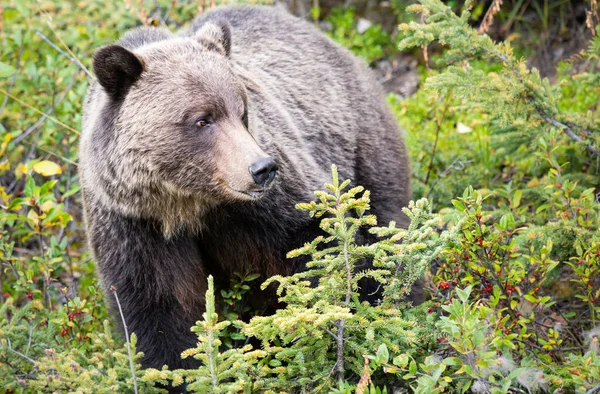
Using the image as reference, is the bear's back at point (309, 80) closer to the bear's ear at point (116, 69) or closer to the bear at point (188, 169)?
the bear at point (188, 169)

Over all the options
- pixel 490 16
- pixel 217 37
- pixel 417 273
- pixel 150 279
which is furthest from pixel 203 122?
pixel 490 16

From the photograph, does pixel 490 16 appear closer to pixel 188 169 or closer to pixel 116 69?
pixel 188 169

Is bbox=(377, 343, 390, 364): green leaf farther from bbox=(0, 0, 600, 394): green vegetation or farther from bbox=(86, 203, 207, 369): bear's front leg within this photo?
bbox=(86, 203, 207, 369): bear's front leg

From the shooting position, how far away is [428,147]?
7.29 metres

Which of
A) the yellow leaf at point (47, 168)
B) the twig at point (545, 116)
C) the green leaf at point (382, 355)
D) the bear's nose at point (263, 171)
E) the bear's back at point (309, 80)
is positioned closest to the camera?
the green leaf at point (382, 355)

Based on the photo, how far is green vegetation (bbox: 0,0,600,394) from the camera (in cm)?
357

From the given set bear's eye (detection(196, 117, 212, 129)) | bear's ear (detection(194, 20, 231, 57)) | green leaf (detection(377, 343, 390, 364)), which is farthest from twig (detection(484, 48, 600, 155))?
green leaf (detection(377, 343, 390, 364))

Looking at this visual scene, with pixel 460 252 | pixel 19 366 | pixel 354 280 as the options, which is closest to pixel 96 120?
pixel 19 366

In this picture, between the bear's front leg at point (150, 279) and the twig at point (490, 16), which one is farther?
the twig at point (490, 16)

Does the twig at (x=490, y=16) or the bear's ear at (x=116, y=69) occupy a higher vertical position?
the twig at (x=490, y=16)

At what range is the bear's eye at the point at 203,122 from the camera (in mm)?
4297

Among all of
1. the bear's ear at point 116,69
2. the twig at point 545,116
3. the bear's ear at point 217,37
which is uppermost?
the twig at point 545,116

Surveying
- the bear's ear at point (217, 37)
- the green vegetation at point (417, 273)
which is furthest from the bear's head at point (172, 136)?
the green vegetation at point (417, 273)

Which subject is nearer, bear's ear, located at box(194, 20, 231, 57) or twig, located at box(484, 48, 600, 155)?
bear's ear, located at box(194, 20, 231, 57)
